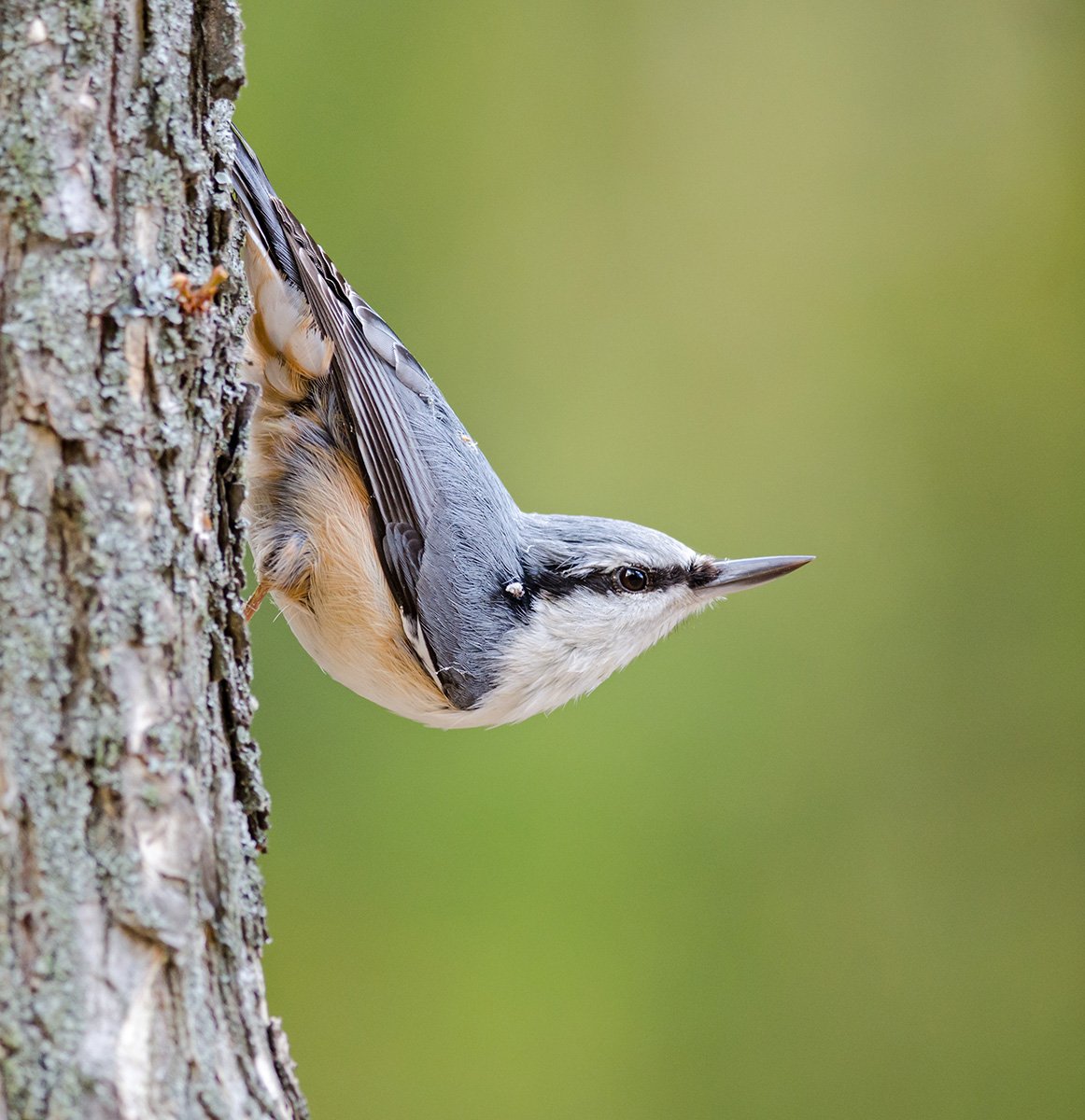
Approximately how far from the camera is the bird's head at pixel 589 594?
1837 mm

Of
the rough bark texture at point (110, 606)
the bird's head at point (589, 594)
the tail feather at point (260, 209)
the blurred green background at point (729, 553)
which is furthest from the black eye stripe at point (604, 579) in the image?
the blurred green background at point (729, 553)

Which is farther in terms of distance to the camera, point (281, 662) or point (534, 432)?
point (534, 432)

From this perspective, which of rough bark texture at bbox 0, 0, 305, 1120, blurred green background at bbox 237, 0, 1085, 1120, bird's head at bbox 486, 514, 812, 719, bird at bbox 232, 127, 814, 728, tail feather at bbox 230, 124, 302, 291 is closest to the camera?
rough bark texture at bbox 0, 0, 305, 1120

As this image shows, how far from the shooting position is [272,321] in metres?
1.63

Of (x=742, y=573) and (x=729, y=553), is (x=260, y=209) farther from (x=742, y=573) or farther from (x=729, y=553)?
(x=729, y=553)

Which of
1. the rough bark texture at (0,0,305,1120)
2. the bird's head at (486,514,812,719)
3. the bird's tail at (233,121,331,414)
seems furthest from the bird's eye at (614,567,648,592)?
the rough bark texture at (0,0,305,1120)

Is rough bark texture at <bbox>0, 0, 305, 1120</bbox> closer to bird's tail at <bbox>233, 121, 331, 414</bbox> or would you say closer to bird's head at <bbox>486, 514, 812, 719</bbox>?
bird's tail at <bbox>233, 121, 331, 414</bbox>

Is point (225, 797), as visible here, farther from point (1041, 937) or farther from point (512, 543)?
point (1041, 937)

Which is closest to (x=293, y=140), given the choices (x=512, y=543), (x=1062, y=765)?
(x=512, y=543)

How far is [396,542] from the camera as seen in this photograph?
1736 mm

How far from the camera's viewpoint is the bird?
5.51 ft

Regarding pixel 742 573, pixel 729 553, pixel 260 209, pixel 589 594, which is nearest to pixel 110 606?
pixel 260 209

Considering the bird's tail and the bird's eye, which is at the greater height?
the bird's tail

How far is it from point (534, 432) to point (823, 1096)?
186cm
